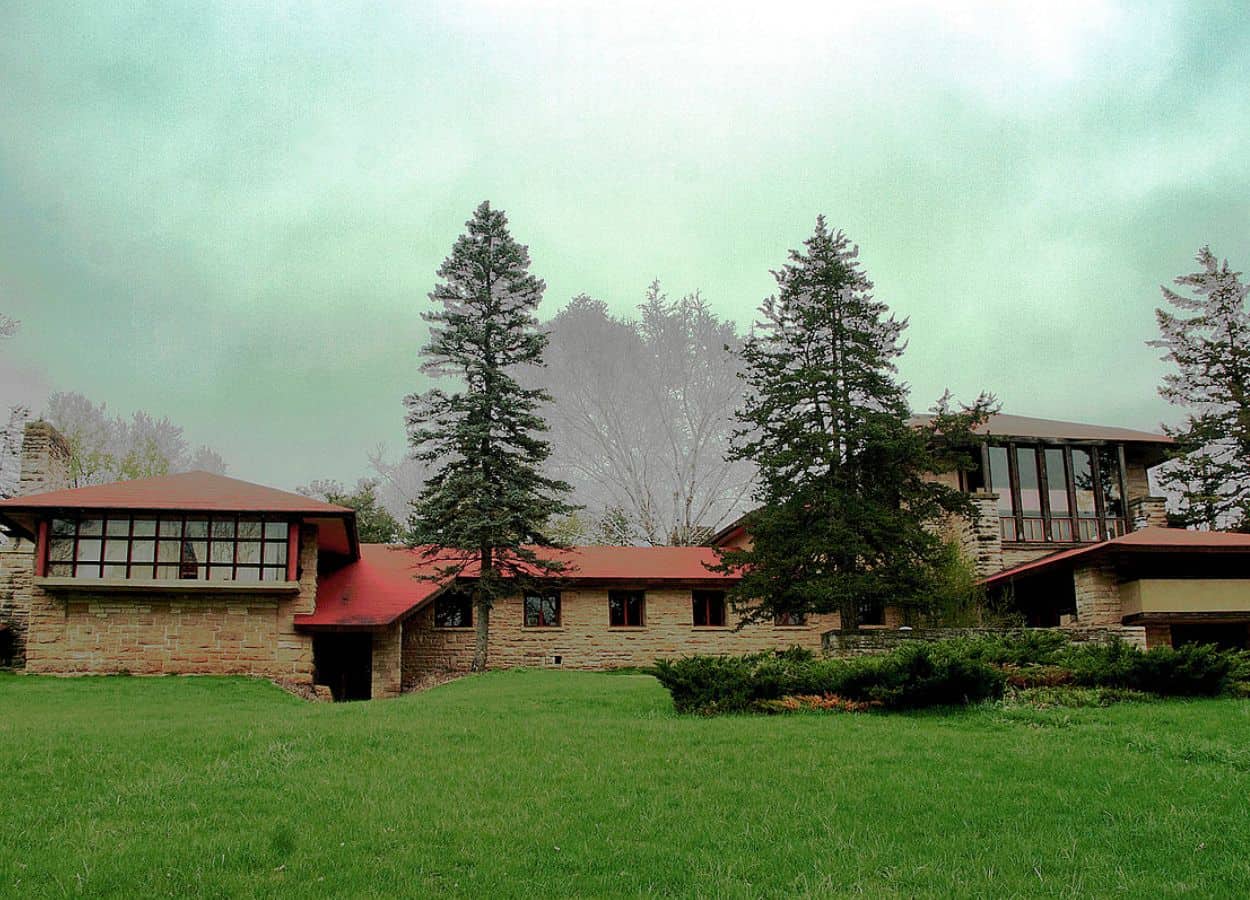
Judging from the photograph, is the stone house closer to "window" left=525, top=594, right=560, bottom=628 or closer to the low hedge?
"window" left=525, top=594, right=560, bottom=628

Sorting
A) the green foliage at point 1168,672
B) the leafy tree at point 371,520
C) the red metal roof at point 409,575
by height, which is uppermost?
the leafy tree at point 371,520

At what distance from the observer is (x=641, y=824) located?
782 centimetres

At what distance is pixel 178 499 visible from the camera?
2384cm

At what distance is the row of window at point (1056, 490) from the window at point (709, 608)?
8440mm

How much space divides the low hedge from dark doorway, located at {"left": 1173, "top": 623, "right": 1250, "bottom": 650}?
10210 millimetres

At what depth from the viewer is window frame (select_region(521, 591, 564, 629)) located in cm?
2830

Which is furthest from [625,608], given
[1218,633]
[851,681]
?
[851,681]

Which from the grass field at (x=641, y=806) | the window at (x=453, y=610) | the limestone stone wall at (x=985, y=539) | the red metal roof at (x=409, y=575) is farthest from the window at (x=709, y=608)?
the grass field at (x=641, y=806)

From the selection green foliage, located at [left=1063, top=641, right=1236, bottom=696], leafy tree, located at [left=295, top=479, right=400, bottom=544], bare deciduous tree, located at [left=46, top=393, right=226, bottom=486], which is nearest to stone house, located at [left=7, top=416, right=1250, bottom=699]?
green foliage, located at [left=1063, top=641, right=1236, bottom=696]

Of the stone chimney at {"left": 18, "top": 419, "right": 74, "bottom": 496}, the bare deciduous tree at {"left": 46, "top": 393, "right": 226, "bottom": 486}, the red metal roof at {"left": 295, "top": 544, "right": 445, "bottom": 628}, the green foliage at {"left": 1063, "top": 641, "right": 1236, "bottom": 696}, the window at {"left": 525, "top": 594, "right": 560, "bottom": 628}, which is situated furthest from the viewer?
the bare deciduous tree at {"left": 46, "top": 393, "right": 226, "bottom": 486}

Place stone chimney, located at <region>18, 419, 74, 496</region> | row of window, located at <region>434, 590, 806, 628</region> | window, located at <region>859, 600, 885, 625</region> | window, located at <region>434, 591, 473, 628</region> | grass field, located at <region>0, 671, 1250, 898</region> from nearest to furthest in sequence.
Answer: grass field, located at <region>0, 671, 1250, 898</region>, window, located at <region>434, 591, 473, 628</region>, row of window, located at <region>434, 590, 806, 628</region>, window, located at <region>859, 600, 885, 625</region>, stone chimney, located at <region>18, 419, 74, 496</region>

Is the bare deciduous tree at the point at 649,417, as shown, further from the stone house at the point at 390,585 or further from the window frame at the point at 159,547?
the window frame at the point at 159,547

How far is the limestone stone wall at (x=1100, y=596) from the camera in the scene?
23.6 m

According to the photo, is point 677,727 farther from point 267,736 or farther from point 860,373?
point 860,373
